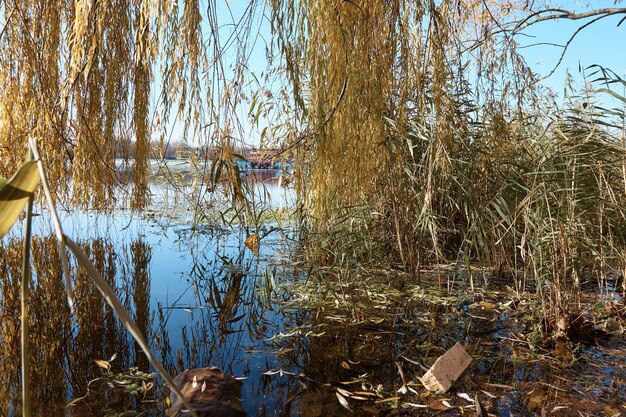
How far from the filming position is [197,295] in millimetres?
2445

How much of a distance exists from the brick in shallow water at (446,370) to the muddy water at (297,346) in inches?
1.3

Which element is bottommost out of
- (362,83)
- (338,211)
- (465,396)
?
(465,396)

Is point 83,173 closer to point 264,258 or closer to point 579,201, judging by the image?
point 264,258

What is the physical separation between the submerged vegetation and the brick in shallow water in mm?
43

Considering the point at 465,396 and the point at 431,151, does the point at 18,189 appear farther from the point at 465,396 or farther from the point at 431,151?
the point at 431,151

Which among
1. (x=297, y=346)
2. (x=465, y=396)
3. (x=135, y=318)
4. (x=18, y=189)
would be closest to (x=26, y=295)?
(x=18, y=189)

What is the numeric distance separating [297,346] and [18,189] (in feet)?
5.15

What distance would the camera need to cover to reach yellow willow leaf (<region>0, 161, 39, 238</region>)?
309mm

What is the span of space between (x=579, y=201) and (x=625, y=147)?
256 millimetres

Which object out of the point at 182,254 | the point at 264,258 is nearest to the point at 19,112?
the point at 182,254

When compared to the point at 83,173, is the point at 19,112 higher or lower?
higher

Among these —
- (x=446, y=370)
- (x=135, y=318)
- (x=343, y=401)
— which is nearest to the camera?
(x=343, y=401)

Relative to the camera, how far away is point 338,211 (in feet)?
7.85

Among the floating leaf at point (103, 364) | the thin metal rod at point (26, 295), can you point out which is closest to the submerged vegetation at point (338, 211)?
the floating leaf at point (103, 364)
